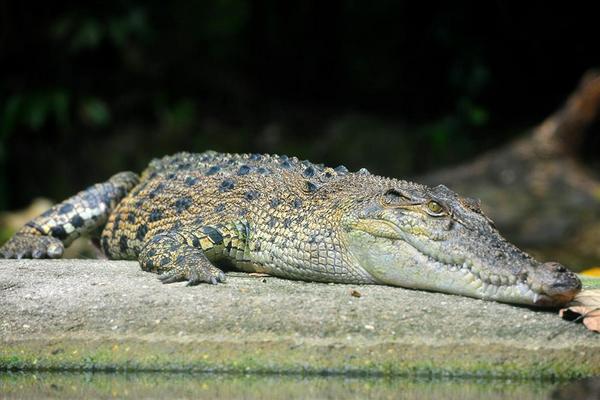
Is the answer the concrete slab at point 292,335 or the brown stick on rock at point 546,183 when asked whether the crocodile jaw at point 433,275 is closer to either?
the concrete slab at point 292,335

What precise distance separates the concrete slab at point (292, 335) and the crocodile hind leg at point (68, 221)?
1854 millimetres

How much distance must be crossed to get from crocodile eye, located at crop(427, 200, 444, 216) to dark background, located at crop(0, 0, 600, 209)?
9.40m

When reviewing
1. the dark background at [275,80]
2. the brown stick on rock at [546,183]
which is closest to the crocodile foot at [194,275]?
the brown stick on rock at [546,183]

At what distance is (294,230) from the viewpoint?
239 inches

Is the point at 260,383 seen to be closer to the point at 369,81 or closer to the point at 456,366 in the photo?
the point at 456,366

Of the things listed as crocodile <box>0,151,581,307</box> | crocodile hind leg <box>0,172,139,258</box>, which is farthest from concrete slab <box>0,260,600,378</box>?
crocodile hind leg <box>0,172,139,258</box>

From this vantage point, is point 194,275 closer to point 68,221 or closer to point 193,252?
point 193,252

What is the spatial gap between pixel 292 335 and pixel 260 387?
1.44ft

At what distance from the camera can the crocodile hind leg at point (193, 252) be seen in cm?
569

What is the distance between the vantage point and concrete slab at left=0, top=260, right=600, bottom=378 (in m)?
4.81

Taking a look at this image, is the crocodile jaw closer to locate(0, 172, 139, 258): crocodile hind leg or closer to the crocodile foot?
the crocodile foot

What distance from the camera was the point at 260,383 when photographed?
15.2ft

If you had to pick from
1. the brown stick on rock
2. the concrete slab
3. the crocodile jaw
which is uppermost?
the brown stick on rock

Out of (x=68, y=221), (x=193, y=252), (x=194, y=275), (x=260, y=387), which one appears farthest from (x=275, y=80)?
(x=260, y=387)
